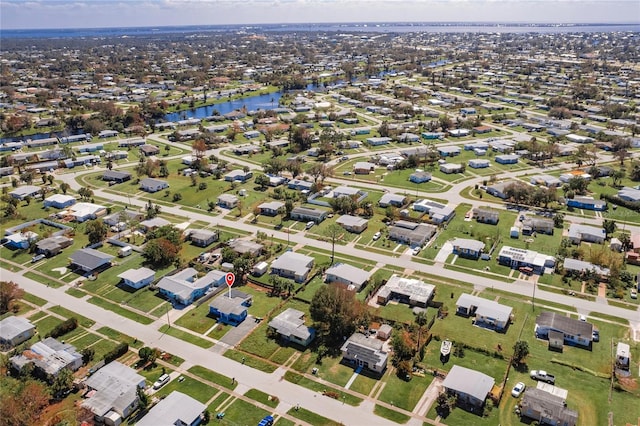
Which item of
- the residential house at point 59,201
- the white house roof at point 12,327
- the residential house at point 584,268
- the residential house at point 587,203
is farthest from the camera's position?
the residential house at point 59,201

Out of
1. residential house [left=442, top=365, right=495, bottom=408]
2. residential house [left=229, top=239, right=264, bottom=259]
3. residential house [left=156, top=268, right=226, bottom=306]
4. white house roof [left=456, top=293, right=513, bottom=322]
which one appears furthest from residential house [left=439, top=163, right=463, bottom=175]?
residential house [left=442, top=365, right=495, bottom=408]

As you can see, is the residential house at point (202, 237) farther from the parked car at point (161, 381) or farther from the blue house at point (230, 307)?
the parked car at point (161, 381)

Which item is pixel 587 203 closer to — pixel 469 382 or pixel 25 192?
pixel 469 382

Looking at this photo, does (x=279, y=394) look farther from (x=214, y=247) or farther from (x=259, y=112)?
(x=259, y=112)

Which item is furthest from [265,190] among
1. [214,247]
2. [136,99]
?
[136,99]

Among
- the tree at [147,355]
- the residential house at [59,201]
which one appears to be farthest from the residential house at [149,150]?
the tree at [147,355]

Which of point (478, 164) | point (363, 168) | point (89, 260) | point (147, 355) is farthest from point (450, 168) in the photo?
point (147, 355)

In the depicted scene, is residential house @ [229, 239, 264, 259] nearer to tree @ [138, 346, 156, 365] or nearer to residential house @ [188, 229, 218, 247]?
residential house @ [188, 229, 218, 247]
